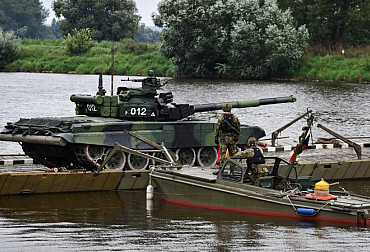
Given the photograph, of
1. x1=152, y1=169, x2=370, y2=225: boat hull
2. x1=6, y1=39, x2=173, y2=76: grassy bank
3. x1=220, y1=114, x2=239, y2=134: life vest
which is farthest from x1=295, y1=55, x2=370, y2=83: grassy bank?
x1=152, y1=169, x2=370, y2=225: boat hull

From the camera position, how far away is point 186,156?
26500mm

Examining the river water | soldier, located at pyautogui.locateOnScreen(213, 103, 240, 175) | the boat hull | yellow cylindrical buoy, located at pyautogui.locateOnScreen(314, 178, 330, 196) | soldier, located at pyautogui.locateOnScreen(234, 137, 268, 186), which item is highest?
soldier, located at pyautogui.locateOnScreen(213, 103, 240, 175)

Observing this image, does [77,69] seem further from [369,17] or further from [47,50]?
[369,17]

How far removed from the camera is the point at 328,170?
87.4ft

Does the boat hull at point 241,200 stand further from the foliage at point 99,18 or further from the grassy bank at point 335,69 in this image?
the foliage at point 99,18

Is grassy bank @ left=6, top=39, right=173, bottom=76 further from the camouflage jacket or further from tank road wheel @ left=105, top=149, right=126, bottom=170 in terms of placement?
the camouflage jacket

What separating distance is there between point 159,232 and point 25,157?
33.4ft

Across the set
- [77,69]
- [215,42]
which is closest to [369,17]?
[215,42]

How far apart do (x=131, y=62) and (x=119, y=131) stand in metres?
58.6

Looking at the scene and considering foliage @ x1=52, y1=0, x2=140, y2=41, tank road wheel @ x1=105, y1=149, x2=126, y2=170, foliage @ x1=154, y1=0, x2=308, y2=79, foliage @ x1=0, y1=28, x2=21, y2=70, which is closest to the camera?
tank road wheel @ x1=105, y1=149, x2=126, y2=170

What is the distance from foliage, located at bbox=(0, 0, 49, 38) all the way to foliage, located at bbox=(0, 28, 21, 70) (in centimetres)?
7242

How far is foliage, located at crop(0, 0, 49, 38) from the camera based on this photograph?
163750mm

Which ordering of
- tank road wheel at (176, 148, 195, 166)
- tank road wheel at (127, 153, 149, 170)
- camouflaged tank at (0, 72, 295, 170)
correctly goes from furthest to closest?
tank road wheel at (176, 148, 195, 166)
tank road wheel at (127, 153, 149, 170)
camouflaged tank at (0, 72, 295, 170)

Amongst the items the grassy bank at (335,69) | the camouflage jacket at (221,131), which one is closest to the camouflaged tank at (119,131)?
the camouflage jacket at (221,131)
